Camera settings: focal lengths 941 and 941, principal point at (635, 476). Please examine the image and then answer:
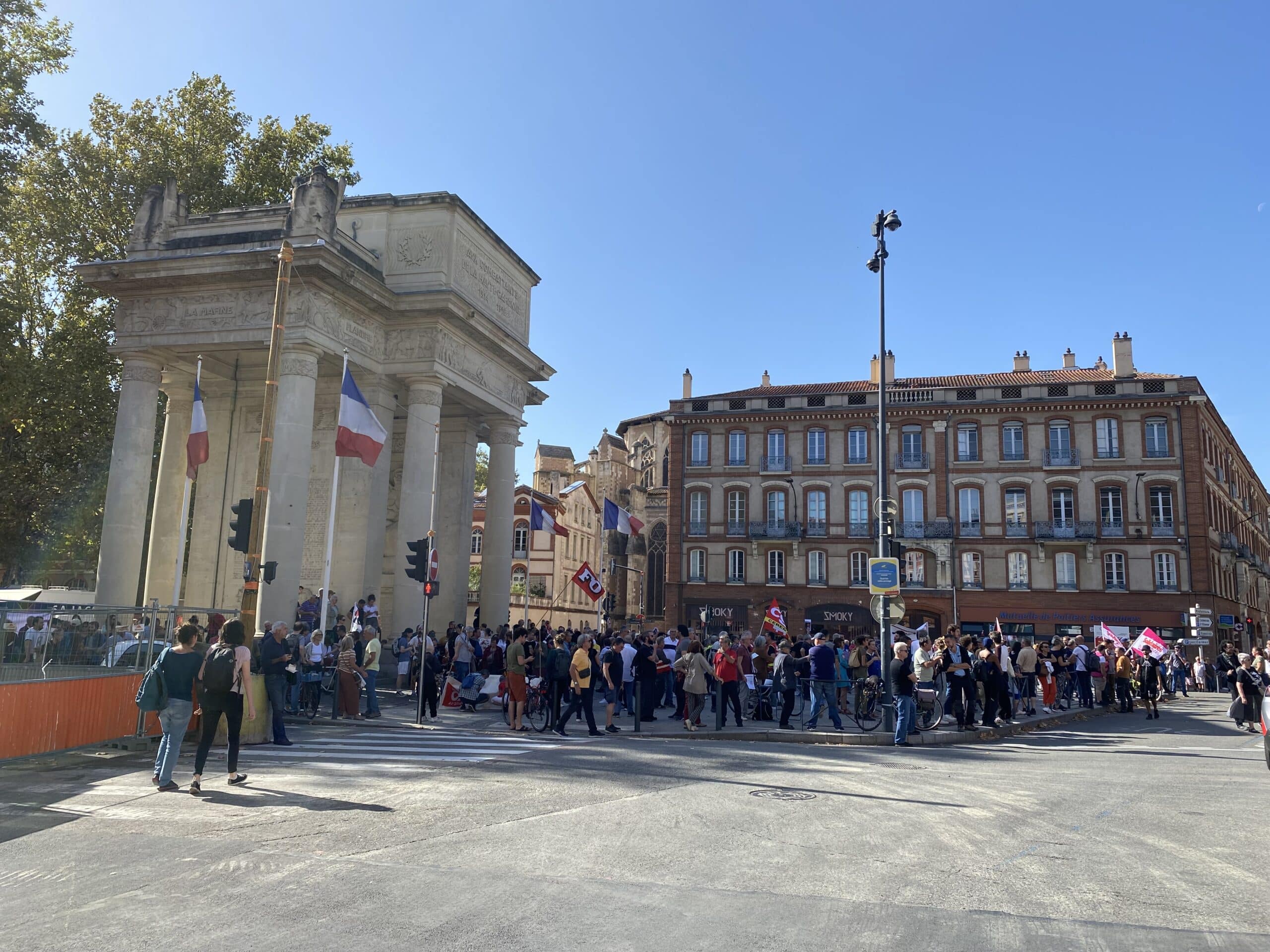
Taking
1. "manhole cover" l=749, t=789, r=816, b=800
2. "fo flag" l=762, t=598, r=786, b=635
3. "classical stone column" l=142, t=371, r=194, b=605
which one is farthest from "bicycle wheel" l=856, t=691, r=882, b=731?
"classical stone column" l=142, t=371, r=194, b=605

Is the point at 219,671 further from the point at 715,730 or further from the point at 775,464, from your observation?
the point at 775,464

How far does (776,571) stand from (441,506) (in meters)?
26.2

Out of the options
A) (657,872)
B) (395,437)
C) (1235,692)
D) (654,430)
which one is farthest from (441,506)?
(654,430)

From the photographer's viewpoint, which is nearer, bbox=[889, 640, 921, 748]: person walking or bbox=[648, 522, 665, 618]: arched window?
bbox=[889, 640, 921, 748]: person walking

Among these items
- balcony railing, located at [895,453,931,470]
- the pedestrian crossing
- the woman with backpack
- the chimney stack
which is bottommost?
the pedestrian crossing

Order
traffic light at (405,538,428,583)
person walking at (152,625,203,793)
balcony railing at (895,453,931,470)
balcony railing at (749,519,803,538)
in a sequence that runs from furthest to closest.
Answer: balcony railing at (749,519,803,538) → balcony railing at (895,453,931,470) → traffic light at (405,538,428,583) → person walking at (152,625,203,793)

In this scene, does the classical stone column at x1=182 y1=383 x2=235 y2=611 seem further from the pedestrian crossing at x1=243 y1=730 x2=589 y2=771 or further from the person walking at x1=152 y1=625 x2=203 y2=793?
the person walking at x1=152 y1=625 x2=203 y2=793

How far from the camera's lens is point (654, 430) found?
7700 centimetres

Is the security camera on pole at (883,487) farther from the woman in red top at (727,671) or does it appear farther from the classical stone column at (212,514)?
the classical stone column at (212,514)

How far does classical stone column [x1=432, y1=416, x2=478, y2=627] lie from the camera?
1142 inches

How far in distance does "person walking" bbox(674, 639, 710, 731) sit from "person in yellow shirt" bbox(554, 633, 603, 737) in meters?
1.59

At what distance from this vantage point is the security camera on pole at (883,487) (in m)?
15.8

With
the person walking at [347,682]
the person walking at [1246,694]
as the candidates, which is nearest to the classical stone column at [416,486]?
the person walking at [347,682]

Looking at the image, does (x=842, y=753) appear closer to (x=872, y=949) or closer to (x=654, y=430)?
(x=872, y=949)
